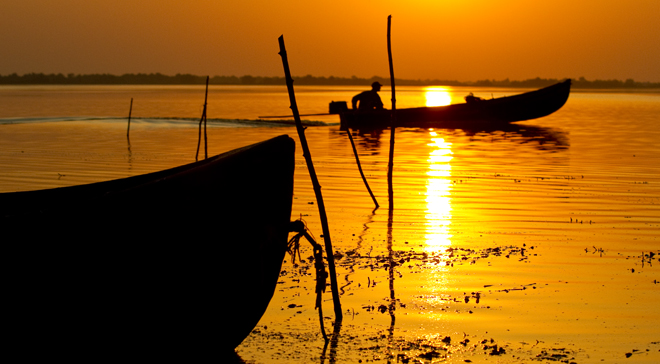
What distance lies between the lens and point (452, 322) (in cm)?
554

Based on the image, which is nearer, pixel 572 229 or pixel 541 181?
pixel 572 229

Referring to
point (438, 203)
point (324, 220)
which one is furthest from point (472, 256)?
point (438, 203)

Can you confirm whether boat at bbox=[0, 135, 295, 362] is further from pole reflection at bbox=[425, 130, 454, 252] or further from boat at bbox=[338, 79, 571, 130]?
boat at bbox=[338, 79, 571, 130]

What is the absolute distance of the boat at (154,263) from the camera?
3758mm

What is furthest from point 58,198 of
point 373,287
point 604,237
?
point 604,237

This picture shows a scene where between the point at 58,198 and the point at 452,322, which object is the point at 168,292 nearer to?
the point at 58,198

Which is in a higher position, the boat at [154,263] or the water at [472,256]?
the boat at [154,263]

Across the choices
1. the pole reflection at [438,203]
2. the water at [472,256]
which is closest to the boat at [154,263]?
the water at [472,256]

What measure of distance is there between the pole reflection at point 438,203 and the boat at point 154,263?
11.7ft

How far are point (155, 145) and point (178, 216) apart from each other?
62.5 feet

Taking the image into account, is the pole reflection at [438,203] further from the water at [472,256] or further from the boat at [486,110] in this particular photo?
the boat at [486,110]

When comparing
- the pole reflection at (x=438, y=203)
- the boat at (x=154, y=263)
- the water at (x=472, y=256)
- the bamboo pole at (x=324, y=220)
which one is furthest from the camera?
the pole reflection at (x=438, y=203)

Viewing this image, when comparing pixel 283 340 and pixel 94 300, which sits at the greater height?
pixel 94 300

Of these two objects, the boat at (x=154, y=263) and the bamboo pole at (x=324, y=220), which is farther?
the bamboo pole at (x=324, y=220)
